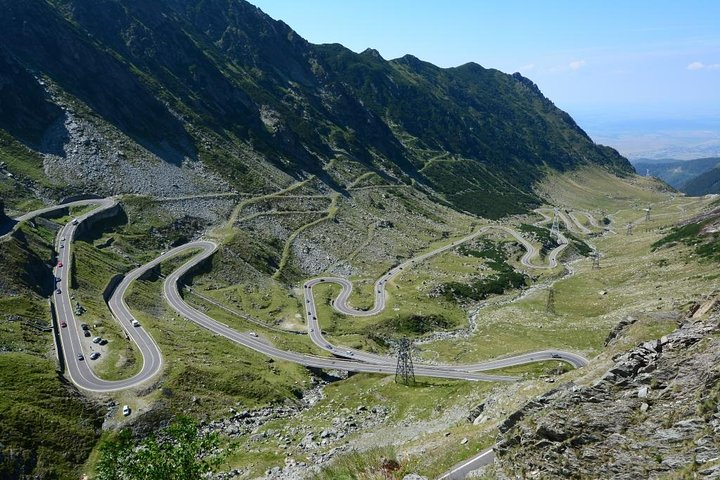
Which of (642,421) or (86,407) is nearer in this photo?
(642,421)

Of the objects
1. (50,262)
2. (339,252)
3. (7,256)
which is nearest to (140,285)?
(50,262)

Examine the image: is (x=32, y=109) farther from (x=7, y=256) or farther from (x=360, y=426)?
(x=360, y=426)

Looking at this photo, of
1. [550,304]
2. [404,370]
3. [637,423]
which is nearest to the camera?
[637,423]

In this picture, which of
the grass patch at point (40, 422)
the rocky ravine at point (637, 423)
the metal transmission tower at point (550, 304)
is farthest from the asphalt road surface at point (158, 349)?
the rocky ravine at point (637, 423)

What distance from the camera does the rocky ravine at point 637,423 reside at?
75.6 feet

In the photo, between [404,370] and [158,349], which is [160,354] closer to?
[158,349]

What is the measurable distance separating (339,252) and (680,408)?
154m

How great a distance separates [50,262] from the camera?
111 metres

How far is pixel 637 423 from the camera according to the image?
26.6 m

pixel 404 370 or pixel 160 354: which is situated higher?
pixel 160 354

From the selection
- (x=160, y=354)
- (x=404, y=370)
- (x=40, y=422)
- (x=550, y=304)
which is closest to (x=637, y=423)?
(x=404, y=370)

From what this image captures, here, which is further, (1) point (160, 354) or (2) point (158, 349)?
(2) point (158, 349)

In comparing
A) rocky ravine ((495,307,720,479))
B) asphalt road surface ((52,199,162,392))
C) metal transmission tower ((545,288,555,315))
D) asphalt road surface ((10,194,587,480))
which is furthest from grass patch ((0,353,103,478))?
metal transmission tower ((545,288,555,315))

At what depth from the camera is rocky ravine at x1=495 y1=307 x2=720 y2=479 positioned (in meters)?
23.0
